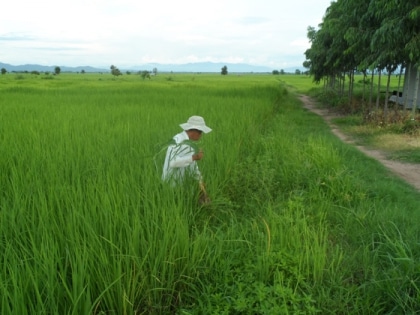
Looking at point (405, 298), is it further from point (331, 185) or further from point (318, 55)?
point (318, 55)

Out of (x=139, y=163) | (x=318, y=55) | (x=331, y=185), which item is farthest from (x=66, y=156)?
(x=318, y=55)

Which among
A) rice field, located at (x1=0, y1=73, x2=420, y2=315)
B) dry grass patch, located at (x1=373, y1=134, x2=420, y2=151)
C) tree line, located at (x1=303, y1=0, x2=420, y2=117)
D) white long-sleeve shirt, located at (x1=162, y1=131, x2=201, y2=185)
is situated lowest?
dry grass patch, located at (x1=373, y1=134, x2=420, y2=151)

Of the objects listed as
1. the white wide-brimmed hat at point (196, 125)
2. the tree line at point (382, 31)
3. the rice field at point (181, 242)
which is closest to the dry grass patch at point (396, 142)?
the tree line at point (382, 31)

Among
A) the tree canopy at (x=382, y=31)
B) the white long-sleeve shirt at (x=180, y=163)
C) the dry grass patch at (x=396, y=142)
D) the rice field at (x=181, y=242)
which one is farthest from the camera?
the dry grass patch at (x=396, y=142)

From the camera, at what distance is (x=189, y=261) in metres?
2.19

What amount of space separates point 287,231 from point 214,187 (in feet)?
3.02

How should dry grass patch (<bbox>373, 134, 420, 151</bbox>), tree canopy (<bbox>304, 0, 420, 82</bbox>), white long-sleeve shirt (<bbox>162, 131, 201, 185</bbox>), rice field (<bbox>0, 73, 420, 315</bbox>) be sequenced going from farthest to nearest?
dry grass patch (<bbox>373, 134, 420, 151</bbox>), tree canopy (<bbox>304, 0, 420, 82</bbox>), white long-sleeve shirt (<bbox>162, 131, 201, 185</bbox>), rice field (<bbox>0, 73, 420, 315</bbox>)

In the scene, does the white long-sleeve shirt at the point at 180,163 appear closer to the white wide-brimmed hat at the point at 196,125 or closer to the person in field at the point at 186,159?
the person in field at the point at 186,159

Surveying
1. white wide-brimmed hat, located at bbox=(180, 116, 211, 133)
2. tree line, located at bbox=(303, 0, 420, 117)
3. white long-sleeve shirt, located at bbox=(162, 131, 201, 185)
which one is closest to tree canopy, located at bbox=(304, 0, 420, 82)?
tree line, located at bbox=(303, 0, 420, 117)

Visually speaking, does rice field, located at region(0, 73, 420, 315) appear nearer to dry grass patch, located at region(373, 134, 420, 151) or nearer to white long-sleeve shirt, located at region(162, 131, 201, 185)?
white long-sleeve shirt, located at region(162, 131, 201, 185)

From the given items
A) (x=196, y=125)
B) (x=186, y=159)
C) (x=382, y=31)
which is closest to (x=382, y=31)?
(x=382, y=31)

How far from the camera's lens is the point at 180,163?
10.3ft

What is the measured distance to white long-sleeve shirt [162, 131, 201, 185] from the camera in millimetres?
3107

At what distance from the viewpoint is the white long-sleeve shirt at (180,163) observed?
10.2ft
